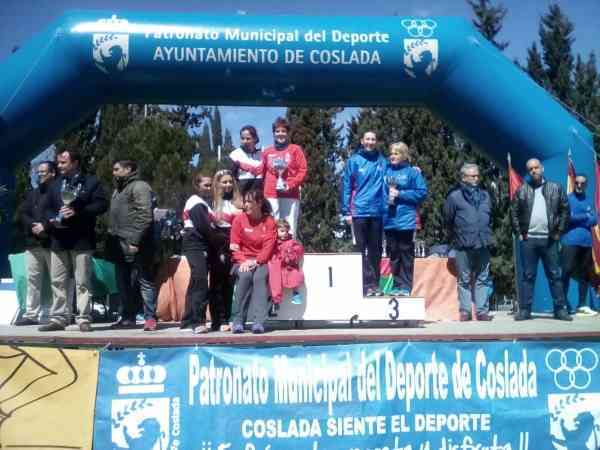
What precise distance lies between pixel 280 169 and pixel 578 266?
3.35 metres

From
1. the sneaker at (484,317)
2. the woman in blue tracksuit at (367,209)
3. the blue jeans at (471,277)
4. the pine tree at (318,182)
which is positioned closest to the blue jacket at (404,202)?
the woman in blue tracksuit at (367,209)

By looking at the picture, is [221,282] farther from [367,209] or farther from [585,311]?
[585,311]

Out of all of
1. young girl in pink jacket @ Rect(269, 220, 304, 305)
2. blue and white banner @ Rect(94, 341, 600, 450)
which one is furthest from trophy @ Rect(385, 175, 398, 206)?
blue and white banner @ Rect(94, 341, 600, 450)

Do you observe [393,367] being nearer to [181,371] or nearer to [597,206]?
[181,371]

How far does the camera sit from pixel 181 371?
15.1ft

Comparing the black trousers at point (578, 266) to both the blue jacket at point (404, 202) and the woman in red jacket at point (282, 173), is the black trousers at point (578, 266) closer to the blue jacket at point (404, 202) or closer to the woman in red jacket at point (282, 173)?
the blue jacket at point (404, 202)

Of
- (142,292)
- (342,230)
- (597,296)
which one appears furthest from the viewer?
(342,230)

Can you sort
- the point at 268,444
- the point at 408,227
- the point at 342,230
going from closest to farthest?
the point at 268,444 → the point at 408,227 → the point at 342,230

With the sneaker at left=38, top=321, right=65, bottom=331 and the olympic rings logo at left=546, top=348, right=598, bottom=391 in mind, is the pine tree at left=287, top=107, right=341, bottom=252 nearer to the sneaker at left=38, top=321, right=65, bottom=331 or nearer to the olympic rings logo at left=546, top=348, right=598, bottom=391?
the sneaker at left=38, top=321, right=65, bottom=331

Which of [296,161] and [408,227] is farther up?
[296,161]

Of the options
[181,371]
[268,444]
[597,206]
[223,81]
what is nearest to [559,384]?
[268,444]

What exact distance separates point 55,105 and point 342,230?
1244 centimetres

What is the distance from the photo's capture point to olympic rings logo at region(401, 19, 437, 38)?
7.39 metres

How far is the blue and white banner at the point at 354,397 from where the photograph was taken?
453 centimetres
